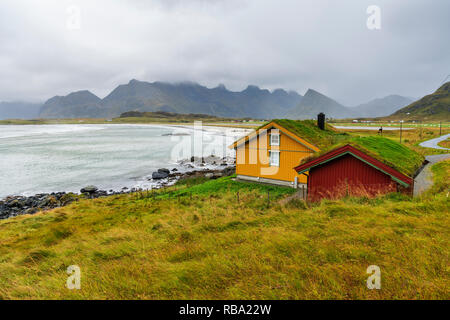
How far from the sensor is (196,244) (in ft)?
22.3

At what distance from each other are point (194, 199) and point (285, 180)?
28.8 feet

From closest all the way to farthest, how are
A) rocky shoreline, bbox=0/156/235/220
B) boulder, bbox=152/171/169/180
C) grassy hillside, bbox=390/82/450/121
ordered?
rocky shoreline, bbox=0/156/235/220 < boulder, bbox=152/171/169/180 < grassy hillside, bbox=390/82/450/121

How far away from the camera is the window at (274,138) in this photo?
70.1 feet

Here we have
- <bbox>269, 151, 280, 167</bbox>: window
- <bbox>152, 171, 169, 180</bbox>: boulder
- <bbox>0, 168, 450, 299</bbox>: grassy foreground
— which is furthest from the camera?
<bbox>152, 171, 169, 180</bbox>: boulder

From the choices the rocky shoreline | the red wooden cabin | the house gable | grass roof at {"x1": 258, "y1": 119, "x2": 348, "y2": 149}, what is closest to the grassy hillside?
grass roof at {"x1": 258, "y1": 119, "x2": 348, "y2": 149}

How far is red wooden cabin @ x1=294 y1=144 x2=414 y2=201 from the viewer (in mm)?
11711

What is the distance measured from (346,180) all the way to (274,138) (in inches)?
373

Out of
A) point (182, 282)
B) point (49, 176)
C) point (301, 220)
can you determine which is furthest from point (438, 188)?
point (49, 176)

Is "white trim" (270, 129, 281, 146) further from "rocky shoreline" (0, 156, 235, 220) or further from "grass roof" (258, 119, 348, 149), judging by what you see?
"rocky shoreline" (0, 156, 235, 220)

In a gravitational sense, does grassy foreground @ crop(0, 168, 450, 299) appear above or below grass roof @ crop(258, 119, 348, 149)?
below

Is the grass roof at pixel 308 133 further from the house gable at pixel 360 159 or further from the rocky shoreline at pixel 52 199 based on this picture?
the rocky shoreline at pixel 52 199

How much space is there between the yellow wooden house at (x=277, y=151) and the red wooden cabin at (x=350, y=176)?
19.5 ft

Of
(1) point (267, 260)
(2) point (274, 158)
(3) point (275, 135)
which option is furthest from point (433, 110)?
(1) point (267, 260)
